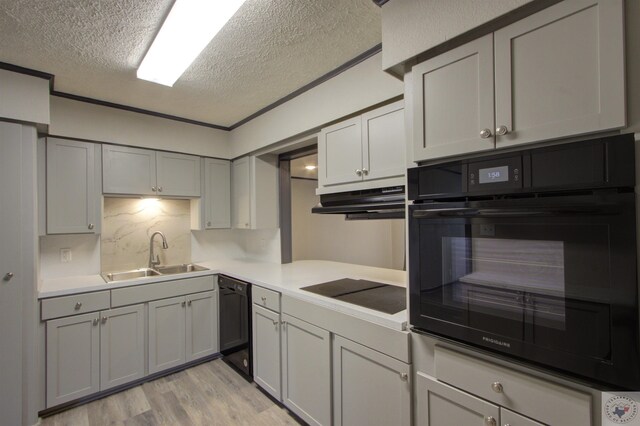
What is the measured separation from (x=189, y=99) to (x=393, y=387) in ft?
8.77

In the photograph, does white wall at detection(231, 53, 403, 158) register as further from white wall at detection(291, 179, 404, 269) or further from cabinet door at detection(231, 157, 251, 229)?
white wall at detection(291, 179, 404, 269)

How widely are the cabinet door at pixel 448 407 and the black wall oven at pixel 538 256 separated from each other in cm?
23

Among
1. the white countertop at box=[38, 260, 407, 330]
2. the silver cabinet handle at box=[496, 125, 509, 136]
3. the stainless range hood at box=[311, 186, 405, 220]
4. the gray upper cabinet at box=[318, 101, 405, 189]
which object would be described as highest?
the gray upper cabinet at box=[318, 101, 405, 189]

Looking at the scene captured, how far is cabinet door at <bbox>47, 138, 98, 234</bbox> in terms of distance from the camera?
2479 millimetres

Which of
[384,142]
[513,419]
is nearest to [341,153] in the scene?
[384,142]

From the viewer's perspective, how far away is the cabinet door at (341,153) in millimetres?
2039

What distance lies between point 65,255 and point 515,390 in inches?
134

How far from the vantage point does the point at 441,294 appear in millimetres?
1246

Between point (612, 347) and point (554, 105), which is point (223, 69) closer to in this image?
point (554, 105)

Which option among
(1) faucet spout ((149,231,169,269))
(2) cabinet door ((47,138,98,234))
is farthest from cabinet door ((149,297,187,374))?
(2) cabinet door ((47,138,98,234))

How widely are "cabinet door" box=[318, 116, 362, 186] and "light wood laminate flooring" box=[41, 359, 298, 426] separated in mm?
1697

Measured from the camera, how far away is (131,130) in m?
2.90

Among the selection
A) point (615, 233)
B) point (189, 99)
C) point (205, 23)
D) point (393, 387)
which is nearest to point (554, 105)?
point (615, 233)

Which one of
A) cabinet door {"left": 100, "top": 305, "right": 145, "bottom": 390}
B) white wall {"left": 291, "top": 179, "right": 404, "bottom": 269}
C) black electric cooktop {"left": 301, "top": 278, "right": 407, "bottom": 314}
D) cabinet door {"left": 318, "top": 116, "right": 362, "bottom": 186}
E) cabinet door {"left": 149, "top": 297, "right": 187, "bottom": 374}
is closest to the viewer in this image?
black electric cooktop {"left": 301, "top": 278, "right": 407, "bottom": 314}
